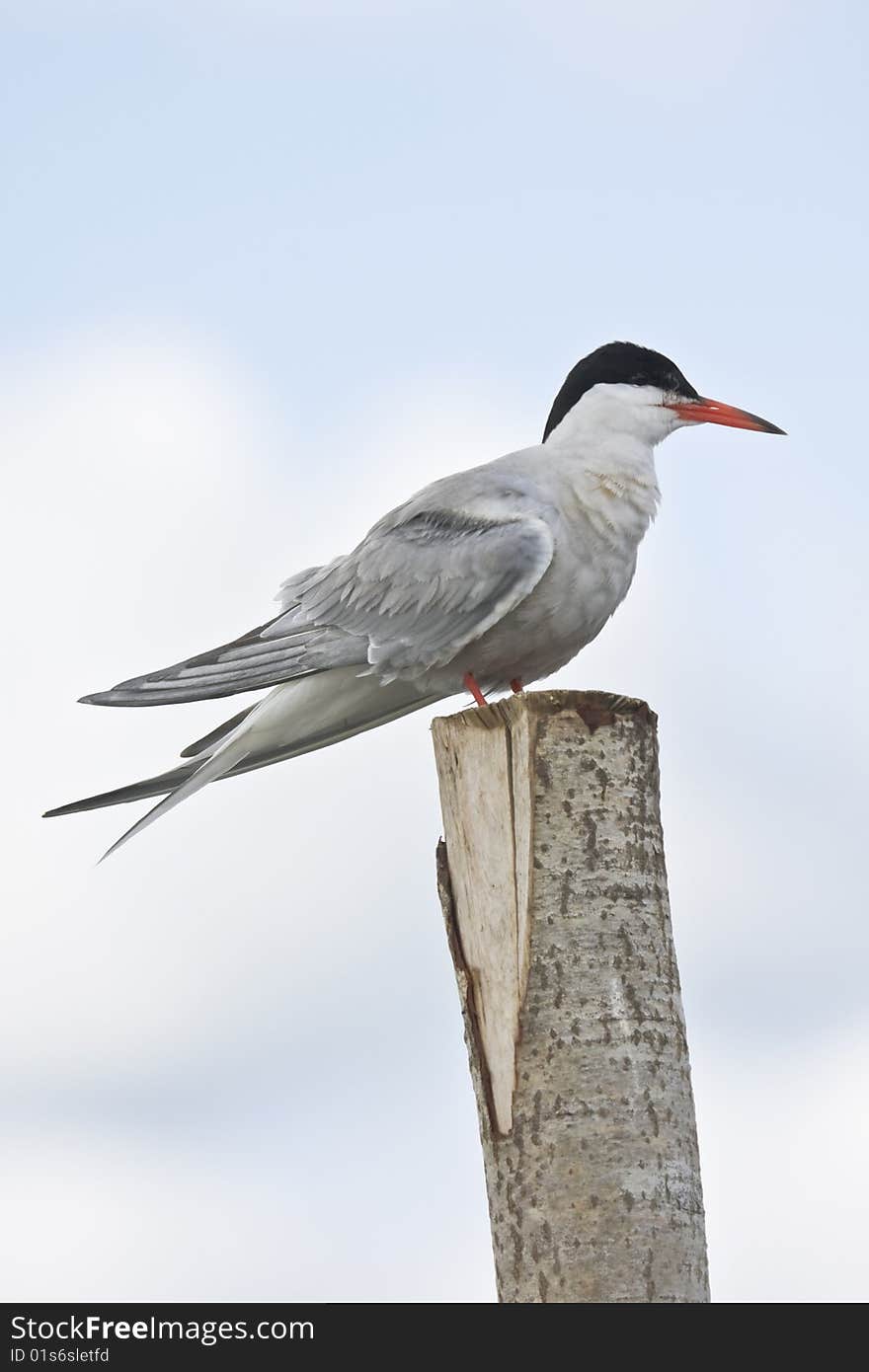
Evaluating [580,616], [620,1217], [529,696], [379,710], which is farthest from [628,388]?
[620,1217]

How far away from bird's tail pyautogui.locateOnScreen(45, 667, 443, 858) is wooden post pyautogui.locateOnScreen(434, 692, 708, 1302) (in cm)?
162

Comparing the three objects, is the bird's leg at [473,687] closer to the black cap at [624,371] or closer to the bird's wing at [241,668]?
the bird's wing at [241,668]

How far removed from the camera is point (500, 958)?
4.95 m

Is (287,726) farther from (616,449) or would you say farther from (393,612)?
(616,449)

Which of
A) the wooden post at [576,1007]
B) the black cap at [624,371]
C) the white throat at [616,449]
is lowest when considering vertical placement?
the wooden post at [576,1007]

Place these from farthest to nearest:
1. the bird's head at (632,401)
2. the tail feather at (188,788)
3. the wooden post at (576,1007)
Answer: the bird's head at (632,401) → the tail feather at (188,788) → the wooden post at (576,1007)

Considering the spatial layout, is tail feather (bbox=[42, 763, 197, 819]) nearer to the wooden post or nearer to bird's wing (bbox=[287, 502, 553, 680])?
bird's wing (bbox=[287, 502, 553, 680])

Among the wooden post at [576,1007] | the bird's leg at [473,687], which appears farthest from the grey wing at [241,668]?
the wooden post at [576,1007]

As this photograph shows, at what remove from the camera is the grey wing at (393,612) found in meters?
6.31

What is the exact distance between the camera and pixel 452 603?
6.41 m

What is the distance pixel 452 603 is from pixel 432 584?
0.44 ft

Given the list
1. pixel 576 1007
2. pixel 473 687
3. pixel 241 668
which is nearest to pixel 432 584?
pixel 473 687

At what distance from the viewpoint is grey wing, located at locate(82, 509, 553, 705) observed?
6309 millimetres

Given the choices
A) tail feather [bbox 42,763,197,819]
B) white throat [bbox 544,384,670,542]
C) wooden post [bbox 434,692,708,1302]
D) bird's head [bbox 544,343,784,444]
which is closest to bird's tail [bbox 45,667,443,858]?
tail feather [bbox 42,763,197,819]
